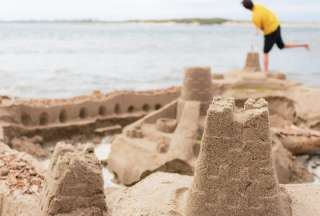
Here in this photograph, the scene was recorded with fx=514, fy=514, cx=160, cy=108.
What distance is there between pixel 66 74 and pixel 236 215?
84.1 ft

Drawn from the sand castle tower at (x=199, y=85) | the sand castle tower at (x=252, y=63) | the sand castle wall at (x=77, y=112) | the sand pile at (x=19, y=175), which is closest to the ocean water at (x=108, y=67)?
the sand castle tower at (x=252, y=63)

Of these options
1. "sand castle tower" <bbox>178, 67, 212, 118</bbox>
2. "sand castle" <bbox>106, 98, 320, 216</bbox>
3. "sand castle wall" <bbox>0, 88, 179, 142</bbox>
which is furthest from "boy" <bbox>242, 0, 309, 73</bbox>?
Answer: "sand castle" <bbox>106, 98, 320, 216</bbox>

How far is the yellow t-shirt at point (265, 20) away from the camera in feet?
39.4

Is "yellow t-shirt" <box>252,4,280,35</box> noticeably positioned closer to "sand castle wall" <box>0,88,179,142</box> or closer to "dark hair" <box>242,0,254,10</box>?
"dark hair" <box>242,0,254,10</box>

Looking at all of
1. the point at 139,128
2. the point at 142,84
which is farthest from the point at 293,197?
the point at 142,84

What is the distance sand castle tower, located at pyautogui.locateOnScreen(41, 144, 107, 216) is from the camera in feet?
15.5

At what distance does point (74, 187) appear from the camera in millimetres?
4754

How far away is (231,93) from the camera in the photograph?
578 inches

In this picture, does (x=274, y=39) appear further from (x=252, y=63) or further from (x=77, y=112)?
(x=252, y=63)

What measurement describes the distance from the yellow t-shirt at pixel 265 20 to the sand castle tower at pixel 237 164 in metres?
7.98

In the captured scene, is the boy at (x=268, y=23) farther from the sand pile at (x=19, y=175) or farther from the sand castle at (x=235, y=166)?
the sand castle at (x=235, y=166)

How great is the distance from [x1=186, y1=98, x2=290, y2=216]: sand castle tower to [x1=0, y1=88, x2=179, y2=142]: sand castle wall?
8542 millimetres

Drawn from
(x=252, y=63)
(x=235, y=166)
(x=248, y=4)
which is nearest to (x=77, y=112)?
(x=248, y=4)

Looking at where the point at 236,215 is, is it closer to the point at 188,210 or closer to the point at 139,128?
the point at 188,210
